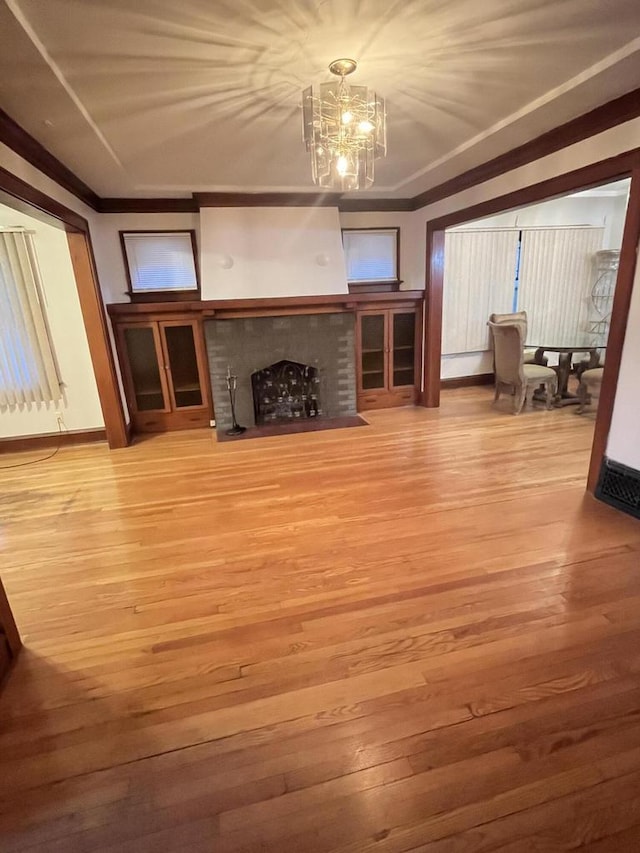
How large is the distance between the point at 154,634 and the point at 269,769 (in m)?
0.82

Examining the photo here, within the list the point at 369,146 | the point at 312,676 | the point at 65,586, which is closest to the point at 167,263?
the point at 369,146

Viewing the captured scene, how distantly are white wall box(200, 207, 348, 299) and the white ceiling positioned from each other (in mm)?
1244

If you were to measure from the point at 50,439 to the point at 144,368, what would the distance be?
3.95 ft

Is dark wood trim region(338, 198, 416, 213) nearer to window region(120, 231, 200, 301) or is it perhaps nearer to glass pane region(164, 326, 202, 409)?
window region(120, 231, 200, 301)

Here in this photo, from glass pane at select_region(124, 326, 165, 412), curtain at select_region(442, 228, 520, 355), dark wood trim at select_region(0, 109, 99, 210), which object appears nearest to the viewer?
dark wood trim at select_region(0, 109, 99, 210)

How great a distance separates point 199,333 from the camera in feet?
15.1

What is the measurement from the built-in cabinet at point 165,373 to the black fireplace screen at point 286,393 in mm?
624

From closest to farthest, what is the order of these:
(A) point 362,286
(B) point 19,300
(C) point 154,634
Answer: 1. (C) point 154,634
2. (B) point 19,300
3. (A) point 362,286

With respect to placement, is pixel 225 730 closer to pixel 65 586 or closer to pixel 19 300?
pixel 65 586

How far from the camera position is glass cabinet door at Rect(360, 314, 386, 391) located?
5.03m

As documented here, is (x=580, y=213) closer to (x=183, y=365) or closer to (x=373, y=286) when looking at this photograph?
(x=373, y=286)

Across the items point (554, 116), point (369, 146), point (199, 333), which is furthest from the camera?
point (199, 333)

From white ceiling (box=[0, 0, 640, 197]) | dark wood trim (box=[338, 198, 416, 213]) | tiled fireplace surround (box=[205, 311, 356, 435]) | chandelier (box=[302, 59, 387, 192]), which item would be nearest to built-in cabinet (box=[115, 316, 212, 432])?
tiled fireplace surround (box=[205, 311, 356, 435])

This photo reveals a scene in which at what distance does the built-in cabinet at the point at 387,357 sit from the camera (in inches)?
198
